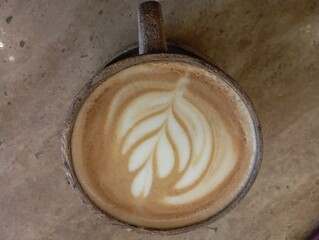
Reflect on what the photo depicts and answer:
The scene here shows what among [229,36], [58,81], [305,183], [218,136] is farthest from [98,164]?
[305,183]

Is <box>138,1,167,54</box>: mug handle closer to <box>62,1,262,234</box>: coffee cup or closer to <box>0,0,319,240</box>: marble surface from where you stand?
<box>62,1,262,234</box>: coffee cup

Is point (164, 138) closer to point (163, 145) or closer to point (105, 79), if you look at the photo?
point (163, 145)

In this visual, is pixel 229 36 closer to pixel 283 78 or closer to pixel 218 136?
pixel 283 78

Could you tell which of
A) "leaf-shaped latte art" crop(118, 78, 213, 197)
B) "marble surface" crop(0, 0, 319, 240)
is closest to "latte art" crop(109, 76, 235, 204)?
"leaf-shaped latte art" crop(118, 78, 213, 197)

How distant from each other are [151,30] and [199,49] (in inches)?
12.7

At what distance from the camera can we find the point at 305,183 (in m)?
1.36

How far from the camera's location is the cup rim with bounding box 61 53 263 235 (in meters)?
0.98

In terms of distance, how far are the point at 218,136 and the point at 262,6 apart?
15.7 inches

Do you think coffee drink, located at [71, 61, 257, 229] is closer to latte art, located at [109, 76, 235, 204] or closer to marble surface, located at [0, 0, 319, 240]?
latte art, located at [109, 76, 235, 204]

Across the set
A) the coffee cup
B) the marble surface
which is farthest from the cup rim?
the marble surface

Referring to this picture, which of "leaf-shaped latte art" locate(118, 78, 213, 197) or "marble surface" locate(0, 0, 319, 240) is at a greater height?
"marble surface" locate(0, 0, 319, 240)

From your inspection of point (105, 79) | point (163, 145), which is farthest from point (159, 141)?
point (105, 79)

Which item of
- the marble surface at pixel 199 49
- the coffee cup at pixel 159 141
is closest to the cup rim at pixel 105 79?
the coffee cup at pixel 159 141

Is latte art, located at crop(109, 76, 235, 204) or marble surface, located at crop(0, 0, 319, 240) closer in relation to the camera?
latte art, located at crop(109, 76, 235, 204)
